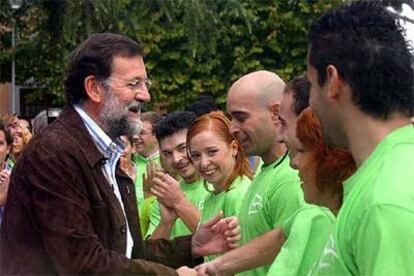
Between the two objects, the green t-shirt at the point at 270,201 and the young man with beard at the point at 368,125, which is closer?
the young man with beard at the point at 368,125

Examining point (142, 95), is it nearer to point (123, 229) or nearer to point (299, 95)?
point (123, 229)

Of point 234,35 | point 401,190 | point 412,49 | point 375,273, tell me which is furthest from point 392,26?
point 234,35

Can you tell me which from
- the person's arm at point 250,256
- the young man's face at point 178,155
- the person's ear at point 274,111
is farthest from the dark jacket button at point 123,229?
the young man's face at point 178,155

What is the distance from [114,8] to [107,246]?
8047 millimetres

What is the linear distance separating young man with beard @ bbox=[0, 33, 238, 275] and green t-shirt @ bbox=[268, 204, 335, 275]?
0.68 metres

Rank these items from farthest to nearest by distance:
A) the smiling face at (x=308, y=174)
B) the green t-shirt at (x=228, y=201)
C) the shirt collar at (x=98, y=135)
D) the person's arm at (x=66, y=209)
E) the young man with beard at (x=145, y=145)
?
1. the young man with beard at (x=145, y=145)
2. the green t-shirt at (x=228, y=201)
3. the shirt collar at (x=98, y=135)
4. the person's arm at (x=66, y=209)
5. the smiling face at (x=308, y=174)

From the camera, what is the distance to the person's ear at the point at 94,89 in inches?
151

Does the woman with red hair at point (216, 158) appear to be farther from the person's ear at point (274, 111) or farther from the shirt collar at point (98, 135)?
the shirt collar at point (98, 135)

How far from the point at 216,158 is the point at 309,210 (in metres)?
2.02

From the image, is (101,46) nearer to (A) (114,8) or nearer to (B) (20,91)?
(A) (114,8)

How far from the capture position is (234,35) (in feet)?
80.8

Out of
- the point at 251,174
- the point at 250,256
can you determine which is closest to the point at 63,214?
the point at 250,256

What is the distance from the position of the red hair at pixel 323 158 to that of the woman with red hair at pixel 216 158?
2.19 meters

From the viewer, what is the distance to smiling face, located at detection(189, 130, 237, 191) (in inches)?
209
